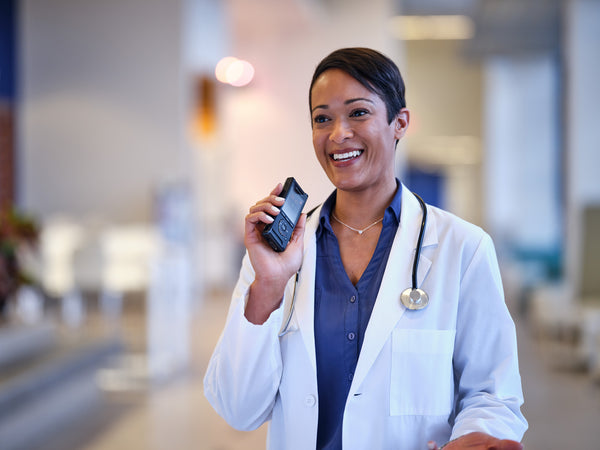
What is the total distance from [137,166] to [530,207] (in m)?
8.35

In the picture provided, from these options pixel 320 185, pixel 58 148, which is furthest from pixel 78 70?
pixel 320 185

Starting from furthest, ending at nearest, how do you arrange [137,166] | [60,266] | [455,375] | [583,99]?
[137,166]
[60,266]
[583,99]
[455,375]

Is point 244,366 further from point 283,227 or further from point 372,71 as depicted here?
point 372,71

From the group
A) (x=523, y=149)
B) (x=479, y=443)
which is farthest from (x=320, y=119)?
(x=523, y=149)

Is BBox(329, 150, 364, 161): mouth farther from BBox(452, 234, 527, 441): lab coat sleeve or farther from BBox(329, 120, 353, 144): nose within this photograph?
BBox(452, 234, 527, 441): lab coat sleeve

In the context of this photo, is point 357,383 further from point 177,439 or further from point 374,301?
point 177,439

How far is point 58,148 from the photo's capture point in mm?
9492

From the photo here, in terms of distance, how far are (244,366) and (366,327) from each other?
0.25 metres

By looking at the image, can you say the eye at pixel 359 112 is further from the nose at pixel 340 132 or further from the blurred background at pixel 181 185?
the blurred background at pixel 181 185

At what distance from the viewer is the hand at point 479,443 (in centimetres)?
112

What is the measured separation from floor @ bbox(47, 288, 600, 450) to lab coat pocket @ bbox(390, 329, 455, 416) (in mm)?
1929

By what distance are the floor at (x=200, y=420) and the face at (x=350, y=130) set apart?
6.80 ft

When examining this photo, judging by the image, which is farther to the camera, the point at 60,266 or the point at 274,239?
the point at 60,266

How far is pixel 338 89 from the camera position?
1244mm
